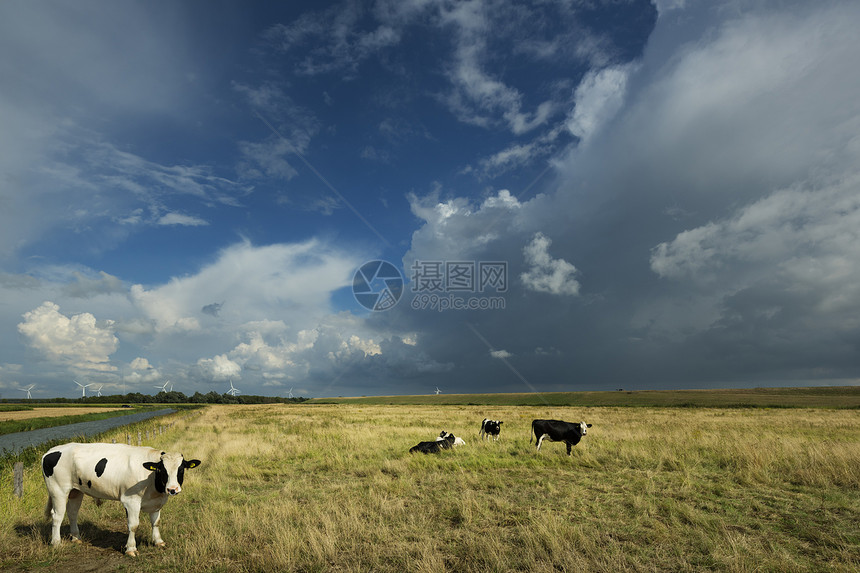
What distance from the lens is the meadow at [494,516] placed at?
7.06 m

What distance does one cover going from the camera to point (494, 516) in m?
9.24

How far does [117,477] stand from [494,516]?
7433mm

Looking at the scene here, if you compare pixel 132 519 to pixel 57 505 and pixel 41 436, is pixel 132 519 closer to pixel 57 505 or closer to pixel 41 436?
pixel 57 505

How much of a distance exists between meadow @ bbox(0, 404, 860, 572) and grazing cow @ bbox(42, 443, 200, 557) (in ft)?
2.30

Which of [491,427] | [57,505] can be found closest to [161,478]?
[57,505]

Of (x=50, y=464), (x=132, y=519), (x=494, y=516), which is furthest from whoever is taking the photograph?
(x=494, y=516)

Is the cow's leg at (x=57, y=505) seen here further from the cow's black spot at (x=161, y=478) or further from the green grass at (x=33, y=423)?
the green grass at (x=33, y=423)

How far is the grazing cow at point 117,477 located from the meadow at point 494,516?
702mm

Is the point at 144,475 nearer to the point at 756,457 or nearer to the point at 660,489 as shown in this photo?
the point at 660,489

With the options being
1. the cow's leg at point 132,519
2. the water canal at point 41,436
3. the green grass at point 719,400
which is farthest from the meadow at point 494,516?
the green grass at point 719,400

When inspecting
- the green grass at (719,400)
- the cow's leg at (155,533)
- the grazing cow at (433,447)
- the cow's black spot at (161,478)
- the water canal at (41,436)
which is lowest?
the green grass at (719,400)

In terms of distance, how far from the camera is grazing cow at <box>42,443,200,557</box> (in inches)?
304

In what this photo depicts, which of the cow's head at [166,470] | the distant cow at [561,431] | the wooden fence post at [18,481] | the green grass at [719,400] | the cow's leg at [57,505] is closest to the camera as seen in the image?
the cow's head at [166,470]

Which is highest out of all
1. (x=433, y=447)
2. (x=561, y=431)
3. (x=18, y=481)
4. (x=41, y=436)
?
(x=18, y=481)
